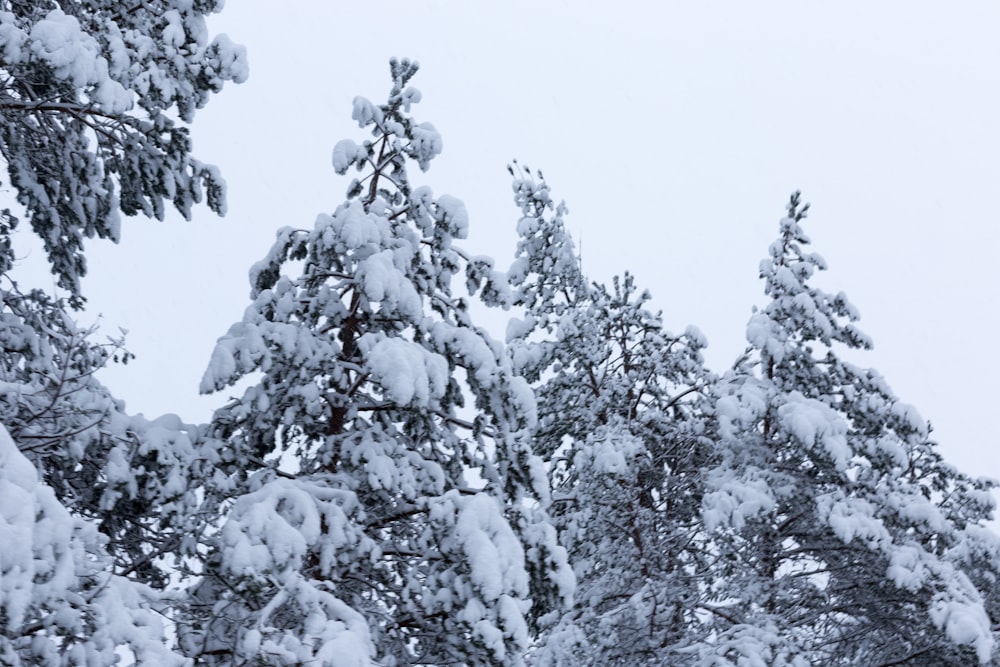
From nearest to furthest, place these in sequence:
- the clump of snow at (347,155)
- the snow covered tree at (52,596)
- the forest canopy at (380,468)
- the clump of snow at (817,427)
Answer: the snow covered tree at (52,596)
the forest canopy at (380,468)
the clump of snow at (347,155)
the clump of snow at (817,427)

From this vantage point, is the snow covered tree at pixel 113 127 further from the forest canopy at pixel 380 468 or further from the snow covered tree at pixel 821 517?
the snow covered tree at pixel 821 517

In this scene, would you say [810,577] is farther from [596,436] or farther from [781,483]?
[596,436]

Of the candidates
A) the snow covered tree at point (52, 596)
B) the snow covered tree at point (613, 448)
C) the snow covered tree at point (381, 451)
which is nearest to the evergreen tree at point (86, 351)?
the snow covered tree at point (52, 596)

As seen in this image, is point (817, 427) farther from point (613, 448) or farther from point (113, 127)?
point (113, 127)

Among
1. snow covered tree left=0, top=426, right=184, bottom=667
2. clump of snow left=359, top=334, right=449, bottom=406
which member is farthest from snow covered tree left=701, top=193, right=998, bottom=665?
snow covered tree left=0, top=426, right=184, bottom=667

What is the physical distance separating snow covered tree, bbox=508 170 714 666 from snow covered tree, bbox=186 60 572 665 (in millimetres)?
3754

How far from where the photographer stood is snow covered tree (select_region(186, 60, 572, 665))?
8008 millimetres

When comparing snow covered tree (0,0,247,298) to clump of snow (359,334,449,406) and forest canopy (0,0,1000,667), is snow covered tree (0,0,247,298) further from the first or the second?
clump of snow (359,334,449,406)

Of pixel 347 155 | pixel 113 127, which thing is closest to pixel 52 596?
pixel 113 127

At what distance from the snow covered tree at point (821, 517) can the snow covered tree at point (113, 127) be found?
674cm

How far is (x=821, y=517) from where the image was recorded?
12578 mm

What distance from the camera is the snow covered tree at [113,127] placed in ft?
29.0

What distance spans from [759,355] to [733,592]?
3304mm

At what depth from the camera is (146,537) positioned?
30.2 ft
